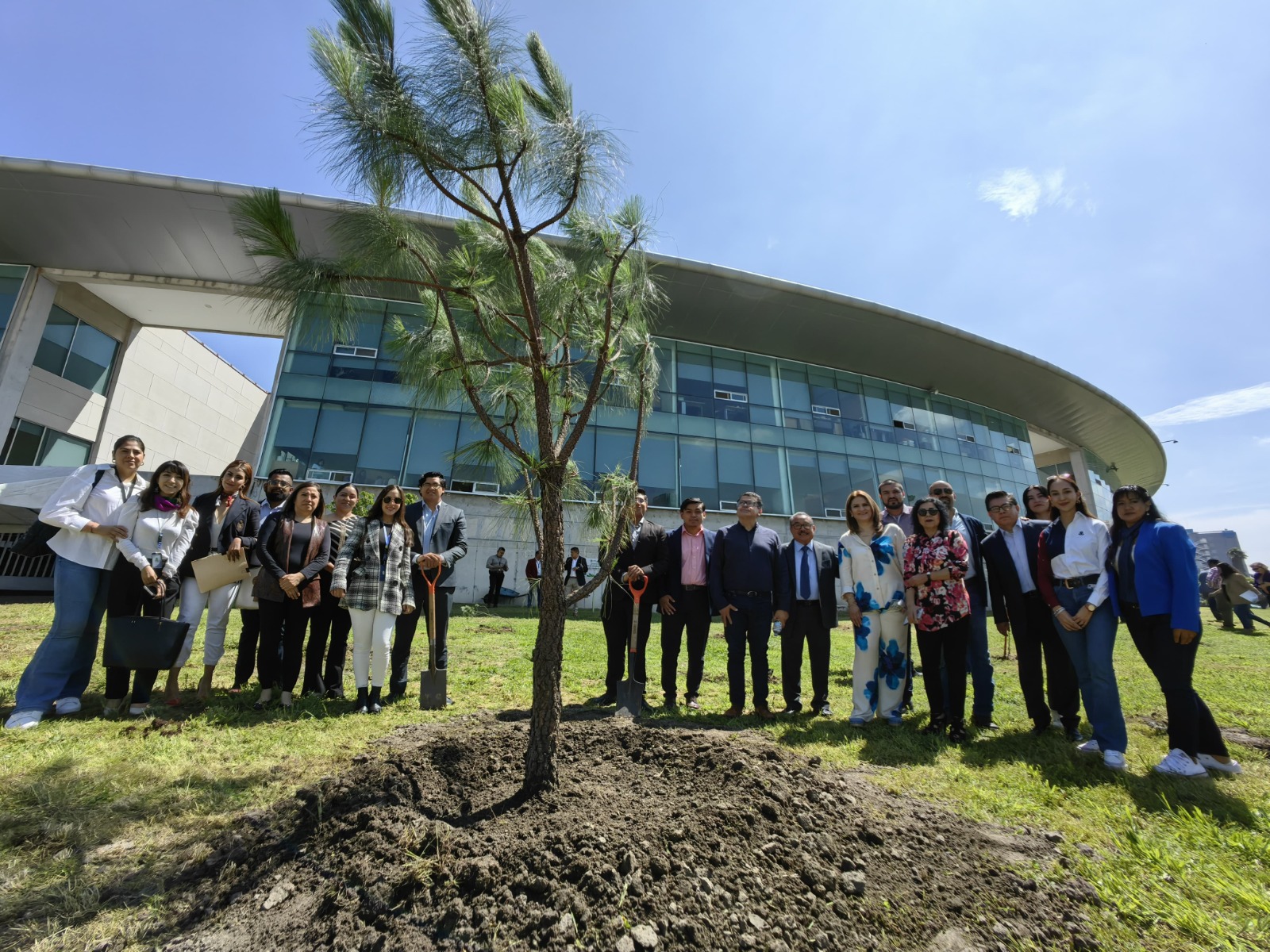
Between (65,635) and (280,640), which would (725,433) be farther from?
(65,635)

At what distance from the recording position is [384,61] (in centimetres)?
238

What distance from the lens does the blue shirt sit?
430 centimetres

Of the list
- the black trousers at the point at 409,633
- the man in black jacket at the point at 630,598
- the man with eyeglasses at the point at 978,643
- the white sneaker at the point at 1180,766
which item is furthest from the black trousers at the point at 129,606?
the white sneaker at the point at 1180,766

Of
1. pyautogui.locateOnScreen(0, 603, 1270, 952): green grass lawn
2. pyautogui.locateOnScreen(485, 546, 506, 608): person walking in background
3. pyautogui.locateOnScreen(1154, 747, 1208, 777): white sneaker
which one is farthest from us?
pyautogui.locateOnScreen(485, 546, 506, 608): person walking in background

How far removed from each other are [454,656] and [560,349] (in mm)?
4054

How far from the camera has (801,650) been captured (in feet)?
14.1

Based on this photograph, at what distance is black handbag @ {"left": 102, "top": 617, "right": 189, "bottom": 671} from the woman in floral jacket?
468 centimetres

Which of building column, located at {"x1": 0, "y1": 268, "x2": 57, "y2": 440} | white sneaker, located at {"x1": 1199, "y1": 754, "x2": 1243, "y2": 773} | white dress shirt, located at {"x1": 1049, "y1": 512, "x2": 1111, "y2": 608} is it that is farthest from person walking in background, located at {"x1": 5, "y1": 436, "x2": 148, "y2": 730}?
building column, located at {"x1": 0, "y1": 268, "x2": 57, "y2": 440}

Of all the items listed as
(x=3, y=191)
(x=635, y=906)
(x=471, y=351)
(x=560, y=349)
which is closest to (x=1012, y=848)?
(x=635, y=906)

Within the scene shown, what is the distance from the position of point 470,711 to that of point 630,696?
113 centimetres

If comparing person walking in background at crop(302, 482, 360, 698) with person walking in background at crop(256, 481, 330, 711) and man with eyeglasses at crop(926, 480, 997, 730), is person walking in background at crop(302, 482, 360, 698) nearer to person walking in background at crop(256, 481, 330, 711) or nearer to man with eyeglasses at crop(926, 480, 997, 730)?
person walking in background at crop(256, 481, 330, 711)

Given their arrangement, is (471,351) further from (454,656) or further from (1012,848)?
(454,656)

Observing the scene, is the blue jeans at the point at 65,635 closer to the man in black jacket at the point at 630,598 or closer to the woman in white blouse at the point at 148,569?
the woman in white blouse at the point at 148,569

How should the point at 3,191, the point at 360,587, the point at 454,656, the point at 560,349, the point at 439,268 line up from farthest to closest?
the point at 3,191
the point at 454,656
the point at 360,587
the point at 560,349
the point at 439,268
